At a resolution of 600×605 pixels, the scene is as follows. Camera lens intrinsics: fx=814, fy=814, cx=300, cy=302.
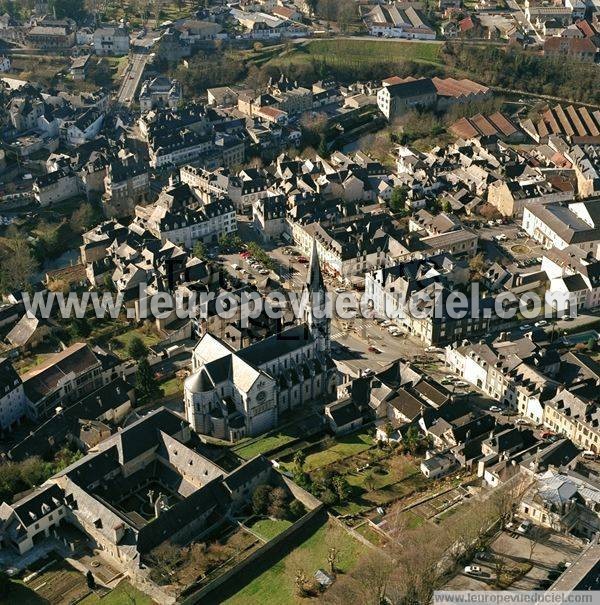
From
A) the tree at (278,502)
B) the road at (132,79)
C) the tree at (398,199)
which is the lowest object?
the tree at (278,502)

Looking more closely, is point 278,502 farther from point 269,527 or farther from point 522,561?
point 522,561

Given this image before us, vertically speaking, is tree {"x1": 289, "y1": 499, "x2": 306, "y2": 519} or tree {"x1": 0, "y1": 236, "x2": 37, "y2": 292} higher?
tree {"x1": 0, "y1": 236, "x2": 37, "y2": 292}

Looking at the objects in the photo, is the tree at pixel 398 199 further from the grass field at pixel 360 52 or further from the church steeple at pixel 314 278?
the grass field at pixel 360 52

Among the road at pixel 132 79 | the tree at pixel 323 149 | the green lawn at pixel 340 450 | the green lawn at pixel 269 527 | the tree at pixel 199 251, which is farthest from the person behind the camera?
the road at pixel 132 79

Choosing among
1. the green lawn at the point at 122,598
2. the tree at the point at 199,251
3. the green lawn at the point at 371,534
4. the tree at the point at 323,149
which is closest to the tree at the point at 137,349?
the tree at the point at 199,251

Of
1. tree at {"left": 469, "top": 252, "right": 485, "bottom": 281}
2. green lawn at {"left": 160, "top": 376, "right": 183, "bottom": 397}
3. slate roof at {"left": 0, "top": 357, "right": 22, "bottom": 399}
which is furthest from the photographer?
tree at {"left": 469, "top": 252, "right": 485, "bottom": 281}

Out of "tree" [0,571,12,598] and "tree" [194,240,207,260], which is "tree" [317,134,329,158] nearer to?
"tree" [194,240,207,260]

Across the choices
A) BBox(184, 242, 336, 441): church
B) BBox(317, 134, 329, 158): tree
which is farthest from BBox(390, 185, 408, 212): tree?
BBox(184, 242, 336, 441): church
